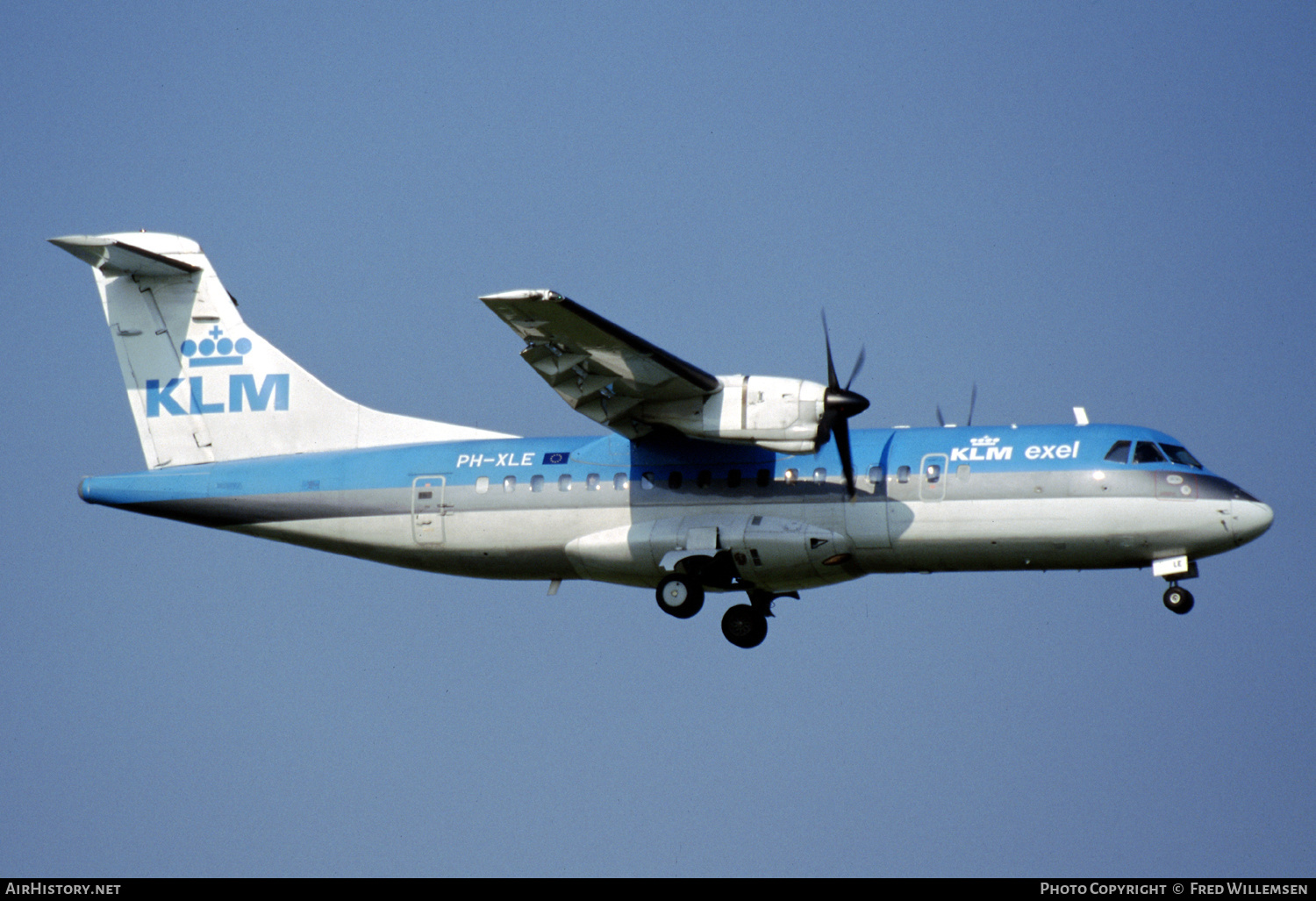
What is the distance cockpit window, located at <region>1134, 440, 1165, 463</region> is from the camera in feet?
81.4

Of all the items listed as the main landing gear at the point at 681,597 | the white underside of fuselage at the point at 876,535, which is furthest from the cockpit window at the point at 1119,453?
the main landing gear at the point at 681,597

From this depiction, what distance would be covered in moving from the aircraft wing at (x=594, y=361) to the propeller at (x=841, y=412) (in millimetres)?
1625

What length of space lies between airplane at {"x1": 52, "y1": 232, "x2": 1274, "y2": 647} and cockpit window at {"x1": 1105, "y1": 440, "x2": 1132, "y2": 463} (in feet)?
0.24

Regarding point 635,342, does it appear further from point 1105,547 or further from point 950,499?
point 1105,547

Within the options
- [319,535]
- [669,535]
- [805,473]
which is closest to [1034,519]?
[805,473]

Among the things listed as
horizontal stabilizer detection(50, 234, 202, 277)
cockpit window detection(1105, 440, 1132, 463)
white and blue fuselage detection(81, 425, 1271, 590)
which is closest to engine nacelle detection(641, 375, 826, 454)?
white and blue fuselage detection(81, 425, 1271, 590)

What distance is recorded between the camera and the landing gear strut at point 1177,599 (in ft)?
81.0

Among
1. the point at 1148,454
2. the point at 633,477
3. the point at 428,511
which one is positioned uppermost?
the point at 1148,454

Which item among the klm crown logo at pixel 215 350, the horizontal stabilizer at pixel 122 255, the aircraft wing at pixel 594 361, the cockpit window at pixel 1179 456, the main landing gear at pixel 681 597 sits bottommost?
the main landing gear at pixel 681 597

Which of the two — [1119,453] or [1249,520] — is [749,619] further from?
[1249,520]

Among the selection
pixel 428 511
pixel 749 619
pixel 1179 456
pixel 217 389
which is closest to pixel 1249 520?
pixel 1179 456

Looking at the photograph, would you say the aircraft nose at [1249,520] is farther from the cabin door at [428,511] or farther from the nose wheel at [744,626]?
the cabin door at [428,511]

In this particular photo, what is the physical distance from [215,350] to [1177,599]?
16398mm

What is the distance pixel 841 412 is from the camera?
24719 millimetres
